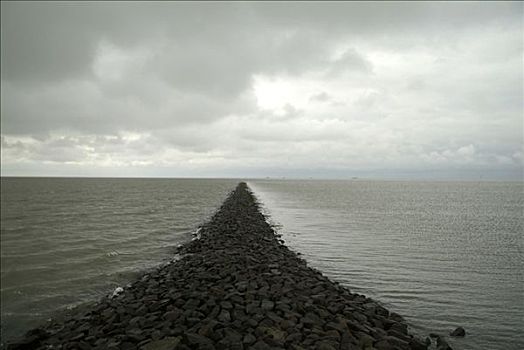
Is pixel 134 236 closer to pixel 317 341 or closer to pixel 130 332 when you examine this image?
pixel 130 332

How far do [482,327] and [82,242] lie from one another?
18.6 meters

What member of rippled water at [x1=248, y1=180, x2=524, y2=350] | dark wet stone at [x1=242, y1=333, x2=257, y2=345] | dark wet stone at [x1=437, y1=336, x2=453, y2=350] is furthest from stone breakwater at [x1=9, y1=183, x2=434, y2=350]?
rippled water at [x1=248, y1=180, x2=524, y2=350]

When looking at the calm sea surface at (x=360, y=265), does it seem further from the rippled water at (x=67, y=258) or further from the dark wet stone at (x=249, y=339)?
the dark wet stone at (x=249, y=339)

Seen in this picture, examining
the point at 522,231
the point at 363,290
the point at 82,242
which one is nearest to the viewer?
the point at 363,290

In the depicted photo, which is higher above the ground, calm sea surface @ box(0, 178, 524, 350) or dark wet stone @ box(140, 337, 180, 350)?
dark wet stone @ box(140, 337, 180, 350)

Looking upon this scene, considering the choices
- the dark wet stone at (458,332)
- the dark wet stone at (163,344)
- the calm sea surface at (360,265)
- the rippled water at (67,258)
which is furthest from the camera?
the rippled water at (67,258)

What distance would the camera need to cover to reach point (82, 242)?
64.1 ft

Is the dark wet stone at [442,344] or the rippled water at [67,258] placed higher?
the dark wet stone at [442,344]

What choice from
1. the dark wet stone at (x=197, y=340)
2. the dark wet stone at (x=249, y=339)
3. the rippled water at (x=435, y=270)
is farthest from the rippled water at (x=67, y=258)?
the rippled water at (x=435, y=270)

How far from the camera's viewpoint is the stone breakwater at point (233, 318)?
607 centimetres

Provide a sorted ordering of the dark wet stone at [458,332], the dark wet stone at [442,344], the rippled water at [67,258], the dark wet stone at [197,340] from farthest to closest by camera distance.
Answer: the rippled water at [67,258], the dark wet stone at [458,332], the dark wet stone at [442,344], the dark wet stone at [197,340]

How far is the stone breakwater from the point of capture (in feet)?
19.9

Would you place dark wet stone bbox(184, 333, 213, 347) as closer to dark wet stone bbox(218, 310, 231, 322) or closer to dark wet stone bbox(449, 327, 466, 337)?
dark wet stone bbox(218, 310, 231, 322)

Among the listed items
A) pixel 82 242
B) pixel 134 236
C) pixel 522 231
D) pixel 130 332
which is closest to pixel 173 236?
pixel 134 236
